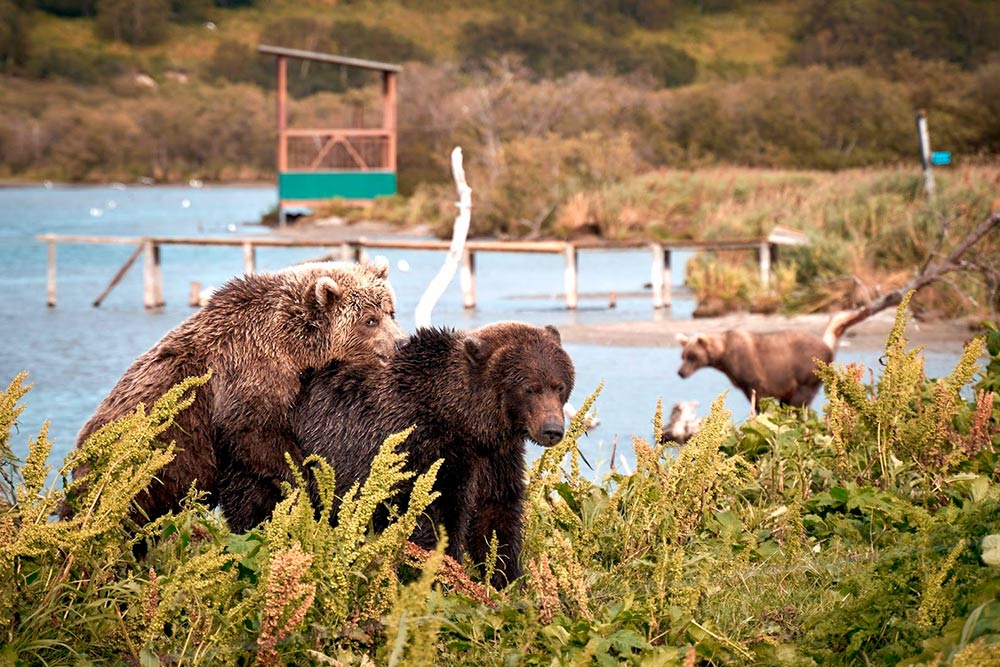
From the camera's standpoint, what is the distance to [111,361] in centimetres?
1936

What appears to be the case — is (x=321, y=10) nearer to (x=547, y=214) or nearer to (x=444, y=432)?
(x=547, y=214)

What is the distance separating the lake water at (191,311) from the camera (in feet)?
48.3

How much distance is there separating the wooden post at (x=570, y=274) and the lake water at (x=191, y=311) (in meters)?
0.25

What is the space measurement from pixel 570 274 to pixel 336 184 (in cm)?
2437

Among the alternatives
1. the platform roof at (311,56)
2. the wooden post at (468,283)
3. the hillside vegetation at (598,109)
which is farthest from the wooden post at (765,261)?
the platform roof at (311,56)

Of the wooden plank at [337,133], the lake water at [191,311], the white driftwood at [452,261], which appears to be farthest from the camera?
the wooden plank at [337,133]

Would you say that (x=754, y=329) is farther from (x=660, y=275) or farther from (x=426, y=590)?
(x=426, y=590)

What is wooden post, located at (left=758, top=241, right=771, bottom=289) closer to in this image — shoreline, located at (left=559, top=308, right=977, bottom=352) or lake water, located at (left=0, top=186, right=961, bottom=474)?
lake water, located at (left=0, top=186, right=961, bottom=474)

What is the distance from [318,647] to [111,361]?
1648 cm

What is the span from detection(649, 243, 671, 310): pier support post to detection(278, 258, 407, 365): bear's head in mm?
18665

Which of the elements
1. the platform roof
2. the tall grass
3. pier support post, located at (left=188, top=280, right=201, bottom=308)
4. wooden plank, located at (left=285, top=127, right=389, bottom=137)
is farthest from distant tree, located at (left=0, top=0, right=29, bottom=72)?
the tall grass

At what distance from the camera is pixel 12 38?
14662 cm

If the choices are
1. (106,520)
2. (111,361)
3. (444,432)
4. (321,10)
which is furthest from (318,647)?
(321,10)

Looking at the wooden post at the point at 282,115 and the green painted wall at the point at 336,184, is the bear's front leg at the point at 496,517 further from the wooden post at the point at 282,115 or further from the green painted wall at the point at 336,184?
the green painted wall at the point at 336,184
